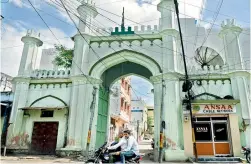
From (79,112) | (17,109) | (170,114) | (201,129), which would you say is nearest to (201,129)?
(201,129)

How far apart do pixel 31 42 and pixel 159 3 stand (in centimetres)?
838

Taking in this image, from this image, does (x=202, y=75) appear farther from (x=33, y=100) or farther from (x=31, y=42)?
(x=31, y=42)

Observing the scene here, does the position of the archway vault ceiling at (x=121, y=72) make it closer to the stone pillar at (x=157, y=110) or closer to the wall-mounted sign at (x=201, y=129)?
the stone pillar at (x=157, y=110)

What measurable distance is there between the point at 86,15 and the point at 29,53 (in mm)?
4301

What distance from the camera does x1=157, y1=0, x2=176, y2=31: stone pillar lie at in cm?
1238

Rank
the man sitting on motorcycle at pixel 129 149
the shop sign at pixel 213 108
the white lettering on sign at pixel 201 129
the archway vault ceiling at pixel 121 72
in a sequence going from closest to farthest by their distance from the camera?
the man sitting on motorcycle at pixel 129 149, the shop sign at pixel 213 108, the white lettering on sign at pixel 201 129, the archway vault ceiling at pixel 121 72

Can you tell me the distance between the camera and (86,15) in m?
13.2

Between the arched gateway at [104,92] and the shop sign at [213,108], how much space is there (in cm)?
5

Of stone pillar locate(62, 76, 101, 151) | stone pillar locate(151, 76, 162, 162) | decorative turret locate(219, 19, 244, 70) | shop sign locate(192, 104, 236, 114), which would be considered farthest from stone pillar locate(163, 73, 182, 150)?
stone pillar locate(62, 76, 101, 151)

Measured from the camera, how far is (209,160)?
988cm

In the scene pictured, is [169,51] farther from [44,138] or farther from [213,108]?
[44,138]

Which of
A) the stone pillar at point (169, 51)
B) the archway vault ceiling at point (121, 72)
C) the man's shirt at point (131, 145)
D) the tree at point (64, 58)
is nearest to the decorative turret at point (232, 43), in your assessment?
the stone pillar at point (169, 51)

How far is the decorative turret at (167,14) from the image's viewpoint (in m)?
12.4

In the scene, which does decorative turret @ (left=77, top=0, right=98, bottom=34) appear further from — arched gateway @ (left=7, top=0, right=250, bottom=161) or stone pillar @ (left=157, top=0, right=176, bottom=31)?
stone pillar @ (left=157, top=0, right=176, bottom=31)
